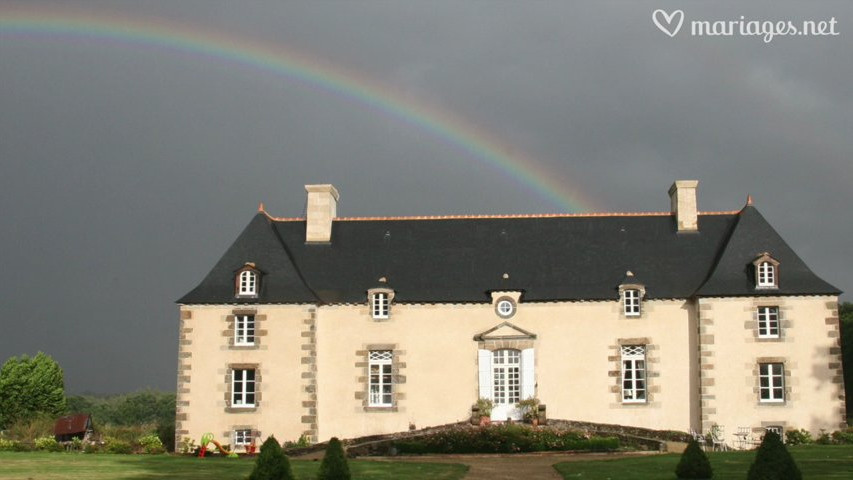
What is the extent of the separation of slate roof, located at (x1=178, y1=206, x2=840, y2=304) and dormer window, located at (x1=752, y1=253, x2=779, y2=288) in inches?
10.4

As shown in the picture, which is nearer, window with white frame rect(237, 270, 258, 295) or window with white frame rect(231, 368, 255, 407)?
window with white frame rect(231, 368, 255, 407)

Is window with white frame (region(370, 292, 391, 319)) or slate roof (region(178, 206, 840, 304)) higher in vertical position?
slate roof (region(178, 206, 840, 304))

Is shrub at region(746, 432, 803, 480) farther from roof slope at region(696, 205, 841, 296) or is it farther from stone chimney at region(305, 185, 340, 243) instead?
stone chimney at region(305, 185, 340, 243)

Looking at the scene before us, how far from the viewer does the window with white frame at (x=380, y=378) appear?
29.9 metres

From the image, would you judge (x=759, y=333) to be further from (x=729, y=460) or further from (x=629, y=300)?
(x=729, y=460)

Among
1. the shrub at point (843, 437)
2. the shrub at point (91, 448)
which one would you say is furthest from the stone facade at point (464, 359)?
the shrub at point (91, 448)

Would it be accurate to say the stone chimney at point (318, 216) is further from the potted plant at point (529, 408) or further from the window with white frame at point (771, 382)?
the window with white frame at point (771, 382)

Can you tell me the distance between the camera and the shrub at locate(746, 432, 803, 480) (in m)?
12.4

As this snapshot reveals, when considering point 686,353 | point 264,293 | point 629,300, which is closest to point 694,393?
point 686,353

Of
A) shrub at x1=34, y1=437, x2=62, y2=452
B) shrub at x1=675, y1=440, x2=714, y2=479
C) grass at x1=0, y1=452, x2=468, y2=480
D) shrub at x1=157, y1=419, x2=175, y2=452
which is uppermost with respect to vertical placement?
shrub at x1=675, y1=440, x2=714, y2=479

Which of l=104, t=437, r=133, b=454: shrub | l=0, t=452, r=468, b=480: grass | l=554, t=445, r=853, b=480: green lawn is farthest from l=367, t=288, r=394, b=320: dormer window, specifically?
l=554, t=445, r=853, b=480: green lawn

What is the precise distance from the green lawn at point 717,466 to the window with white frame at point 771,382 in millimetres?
6041

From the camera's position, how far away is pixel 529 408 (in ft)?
95.0

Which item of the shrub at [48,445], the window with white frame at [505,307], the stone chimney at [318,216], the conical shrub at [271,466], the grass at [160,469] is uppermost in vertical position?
the stone chimney at [318,216]
